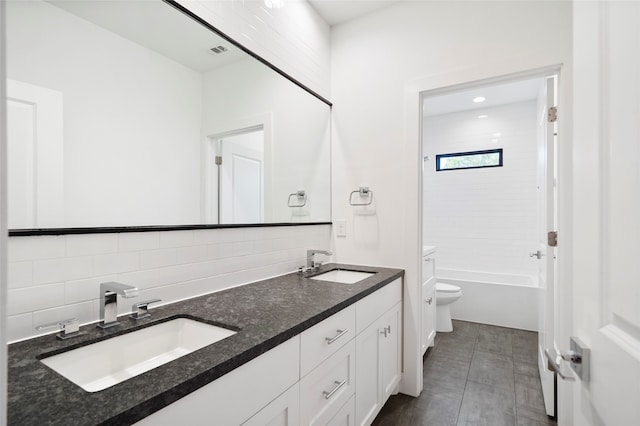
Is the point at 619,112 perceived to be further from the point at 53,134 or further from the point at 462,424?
the point at 462,424

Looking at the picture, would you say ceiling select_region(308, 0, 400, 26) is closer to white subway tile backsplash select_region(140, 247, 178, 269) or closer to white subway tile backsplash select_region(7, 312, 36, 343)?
white subway tile backsplash select_region(140, 247, 178, 269)

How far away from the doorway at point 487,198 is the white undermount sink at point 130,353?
3.45 meters

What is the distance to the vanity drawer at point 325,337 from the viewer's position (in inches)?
45.6

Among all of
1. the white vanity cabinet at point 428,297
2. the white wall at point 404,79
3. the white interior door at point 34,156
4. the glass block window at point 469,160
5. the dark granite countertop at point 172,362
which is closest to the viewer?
the dark granite countertop at point 172,362

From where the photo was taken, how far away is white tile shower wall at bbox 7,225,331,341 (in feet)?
3.13

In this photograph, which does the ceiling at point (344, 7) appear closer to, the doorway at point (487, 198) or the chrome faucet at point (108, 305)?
the doorway at point (487, 198)

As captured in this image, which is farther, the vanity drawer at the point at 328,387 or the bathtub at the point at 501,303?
the bathtub at the point at 501,303

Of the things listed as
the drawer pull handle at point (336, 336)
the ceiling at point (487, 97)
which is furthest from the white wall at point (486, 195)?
the drawer pull handle at point (336, 336)

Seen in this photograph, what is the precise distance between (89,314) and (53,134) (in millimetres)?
616

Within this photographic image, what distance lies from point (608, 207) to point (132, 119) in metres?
1.48

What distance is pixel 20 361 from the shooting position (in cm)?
82

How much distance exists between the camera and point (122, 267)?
1189mm

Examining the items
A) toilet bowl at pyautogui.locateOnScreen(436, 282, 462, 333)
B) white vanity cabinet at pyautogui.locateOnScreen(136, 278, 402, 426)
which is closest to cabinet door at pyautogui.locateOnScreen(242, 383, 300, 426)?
white vanity cabinet at pyautogui.locateOnScreen(136, 278, 402, 426)

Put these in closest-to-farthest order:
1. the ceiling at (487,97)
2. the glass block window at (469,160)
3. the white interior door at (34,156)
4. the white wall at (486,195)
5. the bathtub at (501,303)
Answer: the white interior door at (34,156) → the bathtub at (501,303) → the ceiling at (487,97) → the white wall at (486,195) → the glass block window at (469,160)
